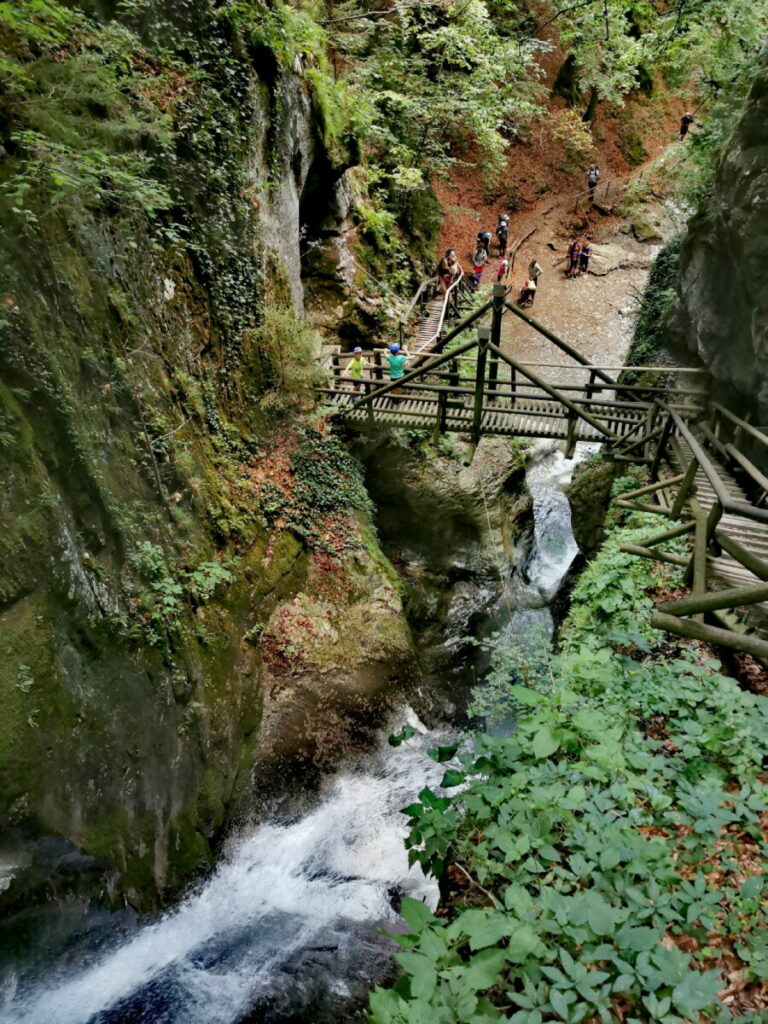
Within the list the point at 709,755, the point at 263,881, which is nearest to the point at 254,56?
the point at 709,755

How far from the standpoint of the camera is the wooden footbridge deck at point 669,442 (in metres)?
3.53

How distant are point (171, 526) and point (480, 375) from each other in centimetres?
535

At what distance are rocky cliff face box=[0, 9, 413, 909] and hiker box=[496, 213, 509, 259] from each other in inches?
472

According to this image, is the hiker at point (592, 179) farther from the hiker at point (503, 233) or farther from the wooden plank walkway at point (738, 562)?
the wooden plank walkway at point (738, 562)

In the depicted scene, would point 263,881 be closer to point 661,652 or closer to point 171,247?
point 661,652

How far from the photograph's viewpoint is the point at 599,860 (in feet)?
9.01

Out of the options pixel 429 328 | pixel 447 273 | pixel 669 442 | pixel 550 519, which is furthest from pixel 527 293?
pixel 669 442

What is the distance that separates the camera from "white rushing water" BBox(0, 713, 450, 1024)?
4406mm

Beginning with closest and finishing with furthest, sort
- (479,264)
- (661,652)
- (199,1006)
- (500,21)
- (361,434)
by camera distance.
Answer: (199,1006), (661,652), (361,434), (500,21), (479,264)

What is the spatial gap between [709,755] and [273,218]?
32.7ft

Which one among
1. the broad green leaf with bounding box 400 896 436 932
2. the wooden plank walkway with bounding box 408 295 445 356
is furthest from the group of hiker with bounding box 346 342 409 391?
the broad green leaf with bounding box 400 896 436 932

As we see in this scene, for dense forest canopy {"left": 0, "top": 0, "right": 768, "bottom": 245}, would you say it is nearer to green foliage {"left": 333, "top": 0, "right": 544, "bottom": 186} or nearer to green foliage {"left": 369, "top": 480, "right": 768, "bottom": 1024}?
green foliage {"left": 333, "top": 0, "right": 544, "bottom": 186}

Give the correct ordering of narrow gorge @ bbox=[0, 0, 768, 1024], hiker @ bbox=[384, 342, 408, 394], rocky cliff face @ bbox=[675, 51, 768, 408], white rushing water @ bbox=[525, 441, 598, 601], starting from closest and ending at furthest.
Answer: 1. narrow gorge @ bbox=[0, 0, 768, 1024]
2. rocky cliff face @ bbox=[675, 51, 768, 408]
3. hiker @ bbox=[384, 342, 408, 394]
4. white rushing water @ bbox=[525, 441, 598, 601]

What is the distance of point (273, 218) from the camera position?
30.7 feet
